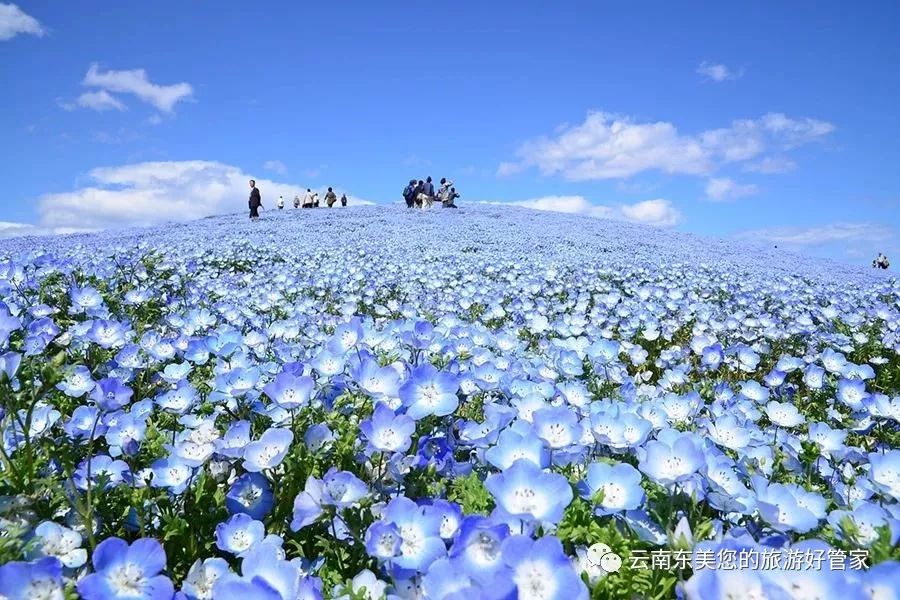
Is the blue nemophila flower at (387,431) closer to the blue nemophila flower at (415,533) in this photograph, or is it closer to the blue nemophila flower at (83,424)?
the blue nemophila flower at (415,533)

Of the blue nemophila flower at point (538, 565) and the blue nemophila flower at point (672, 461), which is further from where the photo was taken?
the blue nemophila flower at point (672, 461)

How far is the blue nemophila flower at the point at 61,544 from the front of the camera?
142 centimetres

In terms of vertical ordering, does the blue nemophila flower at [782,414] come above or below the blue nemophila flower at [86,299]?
below

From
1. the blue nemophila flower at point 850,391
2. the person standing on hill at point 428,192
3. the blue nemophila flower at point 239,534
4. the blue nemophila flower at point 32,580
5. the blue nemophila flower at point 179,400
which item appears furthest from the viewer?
the person standing on hill at point 428,192

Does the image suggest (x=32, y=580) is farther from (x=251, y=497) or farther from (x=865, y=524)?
(x=865, y=524)

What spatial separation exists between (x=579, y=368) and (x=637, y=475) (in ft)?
5.70

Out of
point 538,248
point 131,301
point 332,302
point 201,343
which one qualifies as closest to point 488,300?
point 332,302

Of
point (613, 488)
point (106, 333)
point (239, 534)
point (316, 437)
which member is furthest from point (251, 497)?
point (106, 333)

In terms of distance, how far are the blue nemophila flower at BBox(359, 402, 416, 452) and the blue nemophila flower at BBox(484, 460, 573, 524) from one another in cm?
37

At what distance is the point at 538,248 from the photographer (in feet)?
49.1

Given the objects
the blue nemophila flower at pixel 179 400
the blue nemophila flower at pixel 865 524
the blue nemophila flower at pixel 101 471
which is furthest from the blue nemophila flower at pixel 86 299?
the blue nemophila flower at pixel 865 524

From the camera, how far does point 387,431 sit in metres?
1.75

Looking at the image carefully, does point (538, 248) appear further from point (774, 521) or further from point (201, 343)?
point (774, 521)

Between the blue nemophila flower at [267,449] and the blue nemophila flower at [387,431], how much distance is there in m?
0.23
